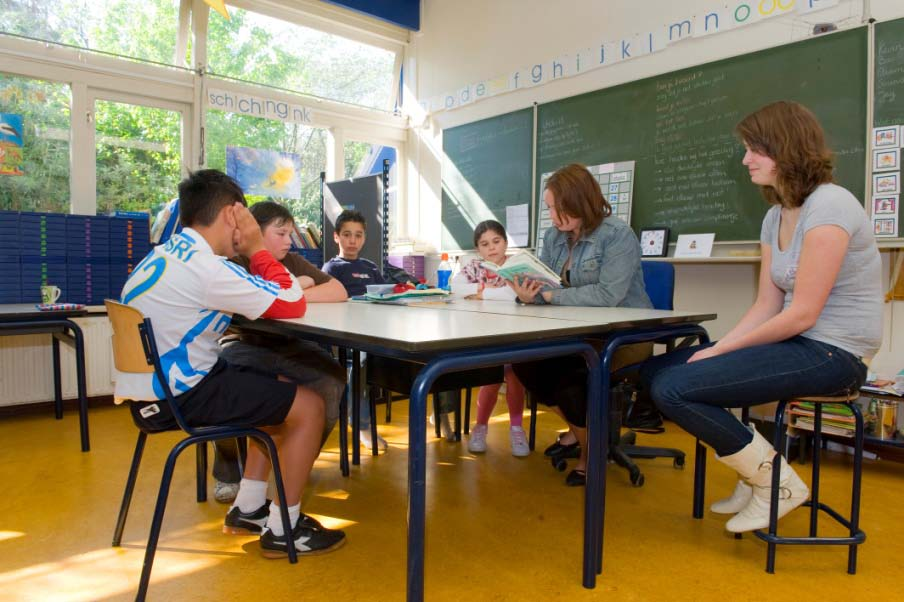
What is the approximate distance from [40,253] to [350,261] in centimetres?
175

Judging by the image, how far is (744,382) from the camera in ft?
5.11

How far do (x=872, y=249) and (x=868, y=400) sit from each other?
1460 mm

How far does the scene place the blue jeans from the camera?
5.08ft

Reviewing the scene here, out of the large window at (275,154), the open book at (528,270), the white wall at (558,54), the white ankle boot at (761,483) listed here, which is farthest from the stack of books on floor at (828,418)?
the large window at (275,154)

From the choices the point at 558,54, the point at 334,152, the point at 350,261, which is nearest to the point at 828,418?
the point at 350,261

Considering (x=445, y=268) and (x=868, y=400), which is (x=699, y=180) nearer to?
(x=868, y=400)

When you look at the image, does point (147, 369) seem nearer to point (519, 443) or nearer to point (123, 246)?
point (519, 443)

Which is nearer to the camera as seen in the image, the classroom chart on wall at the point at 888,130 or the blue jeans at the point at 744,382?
the blue jeans at the point at 744,382

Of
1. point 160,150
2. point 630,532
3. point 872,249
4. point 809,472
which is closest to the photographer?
point 872,249

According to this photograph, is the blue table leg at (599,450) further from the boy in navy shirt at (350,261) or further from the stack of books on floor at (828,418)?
the boy in navy shirt at (350,261)

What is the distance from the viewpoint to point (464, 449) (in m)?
2.84

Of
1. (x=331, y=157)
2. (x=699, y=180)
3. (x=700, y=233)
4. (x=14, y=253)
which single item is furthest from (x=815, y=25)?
(x=14, y=253)

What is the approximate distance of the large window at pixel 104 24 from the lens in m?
3.57

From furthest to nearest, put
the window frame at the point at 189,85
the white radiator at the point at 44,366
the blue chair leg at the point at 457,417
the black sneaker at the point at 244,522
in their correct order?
the window frame at the point at 189,85, the white radiator at the point at 44,366, the blue chair leg at the point at 457,417, the black sneaker at the point at 244,522
